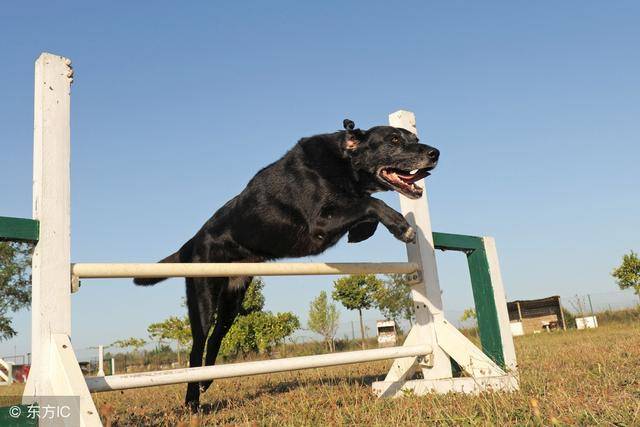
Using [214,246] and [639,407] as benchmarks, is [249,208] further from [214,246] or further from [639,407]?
[639,407]

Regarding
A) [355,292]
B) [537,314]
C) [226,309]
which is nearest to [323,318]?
[355,292]

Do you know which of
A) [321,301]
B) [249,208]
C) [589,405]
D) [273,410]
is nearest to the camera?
[589,405]

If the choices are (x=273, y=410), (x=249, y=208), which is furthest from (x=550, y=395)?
(x=249, y=208)

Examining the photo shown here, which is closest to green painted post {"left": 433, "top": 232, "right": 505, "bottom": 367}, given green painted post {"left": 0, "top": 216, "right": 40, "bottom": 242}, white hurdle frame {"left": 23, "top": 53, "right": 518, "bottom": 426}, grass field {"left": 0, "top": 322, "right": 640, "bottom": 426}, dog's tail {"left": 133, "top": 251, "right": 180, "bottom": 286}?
grass field {"left": 0, "top": 322, "right": 640, "bottom": 426}

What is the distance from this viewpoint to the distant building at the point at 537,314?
2517cm

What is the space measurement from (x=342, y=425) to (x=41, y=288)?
142 centimetres

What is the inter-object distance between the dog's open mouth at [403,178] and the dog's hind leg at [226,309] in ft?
4.31

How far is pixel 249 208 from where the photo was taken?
3.72 metres

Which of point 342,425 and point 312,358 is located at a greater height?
point 312,358

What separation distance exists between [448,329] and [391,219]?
100cm

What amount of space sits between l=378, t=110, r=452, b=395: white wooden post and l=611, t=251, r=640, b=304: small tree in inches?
928

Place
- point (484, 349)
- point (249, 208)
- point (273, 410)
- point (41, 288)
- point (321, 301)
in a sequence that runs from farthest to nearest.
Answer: point (321, 301), point (484, 349), point (249, 208), point (273, 410), point (41, 288)

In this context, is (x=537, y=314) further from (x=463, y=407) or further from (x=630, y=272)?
(x=463, y=407)

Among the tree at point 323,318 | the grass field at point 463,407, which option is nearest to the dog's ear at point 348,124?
the grass field at point 463,407
